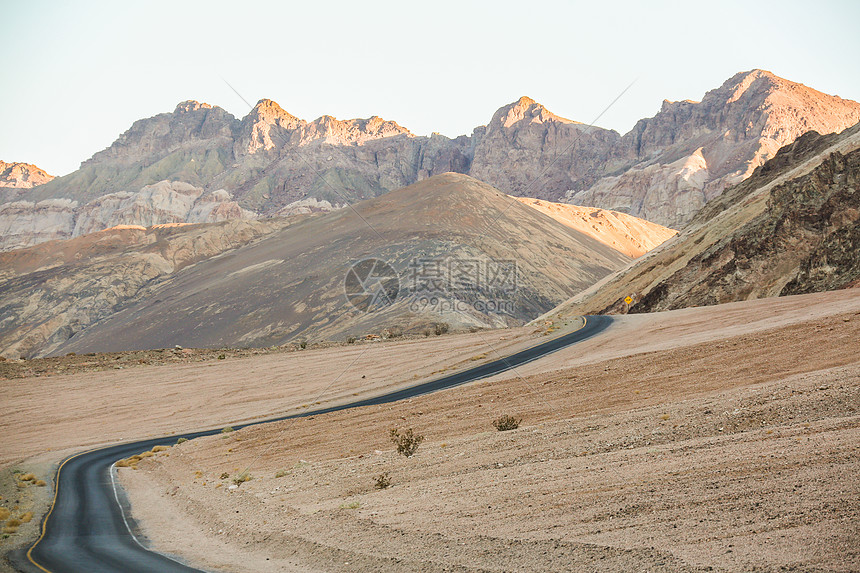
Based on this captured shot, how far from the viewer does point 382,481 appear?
15766 mm

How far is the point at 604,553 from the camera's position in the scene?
956 cm

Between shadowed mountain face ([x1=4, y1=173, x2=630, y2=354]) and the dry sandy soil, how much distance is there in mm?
37284

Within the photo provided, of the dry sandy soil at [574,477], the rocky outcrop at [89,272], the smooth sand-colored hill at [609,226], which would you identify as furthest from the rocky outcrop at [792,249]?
the rocky outcrop at [89,272]

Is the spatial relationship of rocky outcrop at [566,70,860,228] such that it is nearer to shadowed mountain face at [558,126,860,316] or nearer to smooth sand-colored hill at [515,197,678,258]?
smooth sand-colored hill at [515,197,678,258]

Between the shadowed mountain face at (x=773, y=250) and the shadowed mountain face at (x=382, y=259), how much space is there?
804 inches

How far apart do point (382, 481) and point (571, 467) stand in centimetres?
461

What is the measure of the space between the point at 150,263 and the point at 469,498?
13235 centimetres

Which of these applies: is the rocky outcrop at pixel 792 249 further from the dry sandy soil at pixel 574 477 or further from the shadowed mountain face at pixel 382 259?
the shadowed mountain face at pixel 382 259

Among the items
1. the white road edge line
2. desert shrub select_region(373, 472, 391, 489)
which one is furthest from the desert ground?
the white road edge line

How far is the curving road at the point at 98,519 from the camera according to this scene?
13.5m

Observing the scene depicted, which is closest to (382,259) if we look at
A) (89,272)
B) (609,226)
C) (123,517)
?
(89,272)

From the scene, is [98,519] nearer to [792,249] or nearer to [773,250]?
[773,250]

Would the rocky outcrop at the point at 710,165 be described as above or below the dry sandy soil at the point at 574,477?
above

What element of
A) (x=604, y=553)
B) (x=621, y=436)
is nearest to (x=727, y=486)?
(x=604, y=553)
